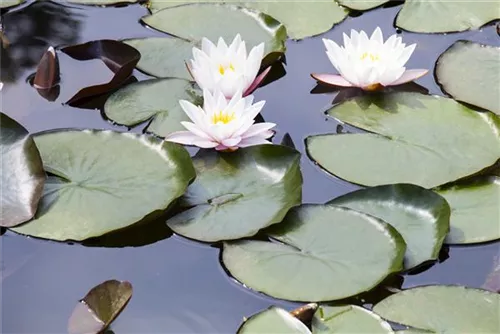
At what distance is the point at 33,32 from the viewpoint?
2.41 m

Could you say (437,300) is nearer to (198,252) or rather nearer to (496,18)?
(198,252)

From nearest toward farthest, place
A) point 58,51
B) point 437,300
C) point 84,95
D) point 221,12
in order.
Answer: point 437,300
point 84,95
point 58,51
point 221,12

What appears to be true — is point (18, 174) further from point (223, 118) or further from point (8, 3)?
point (8, 3)

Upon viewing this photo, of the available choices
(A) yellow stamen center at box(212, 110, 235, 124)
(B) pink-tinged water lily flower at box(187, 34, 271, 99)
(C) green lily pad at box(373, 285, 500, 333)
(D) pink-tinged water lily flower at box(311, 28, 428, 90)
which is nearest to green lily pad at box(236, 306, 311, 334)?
(C) green lily pad at box(373, 285, 500, 333)

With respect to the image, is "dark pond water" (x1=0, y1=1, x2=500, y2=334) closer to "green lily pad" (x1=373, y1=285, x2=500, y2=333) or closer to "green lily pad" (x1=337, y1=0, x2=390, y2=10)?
"green lily pad" (x1=373, y1=285, x2=500, y2=333)

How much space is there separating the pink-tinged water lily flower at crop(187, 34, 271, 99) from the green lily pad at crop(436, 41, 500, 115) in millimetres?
551

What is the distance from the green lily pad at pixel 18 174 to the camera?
5.54 feet

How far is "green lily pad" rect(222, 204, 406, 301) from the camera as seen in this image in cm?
155

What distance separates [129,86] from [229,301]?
815mm

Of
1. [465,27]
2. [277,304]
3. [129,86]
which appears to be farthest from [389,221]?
[465,27]

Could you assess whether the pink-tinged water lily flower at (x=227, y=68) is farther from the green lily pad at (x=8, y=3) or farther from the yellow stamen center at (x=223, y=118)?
the green lily pad at (x=8, y=3)

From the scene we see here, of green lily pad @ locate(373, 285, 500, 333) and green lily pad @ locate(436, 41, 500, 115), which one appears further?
green lily pad @ locate(436, 41, 500, 115)

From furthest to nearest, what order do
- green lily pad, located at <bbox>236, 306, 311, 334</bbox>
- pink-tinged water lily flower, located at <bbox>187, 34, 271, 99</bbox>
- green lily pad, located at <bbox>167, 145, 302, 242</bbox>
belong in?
pink-tinged water lily flower, located at <bbox>187, 34, 271, 99</bbox> < green lily pad, located at <bbox>167, 145, 302, 242</bbox> < green lily pad, located at <bbox>236, 306, 311, 334</bbox>

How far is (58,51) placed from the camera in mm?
2320
